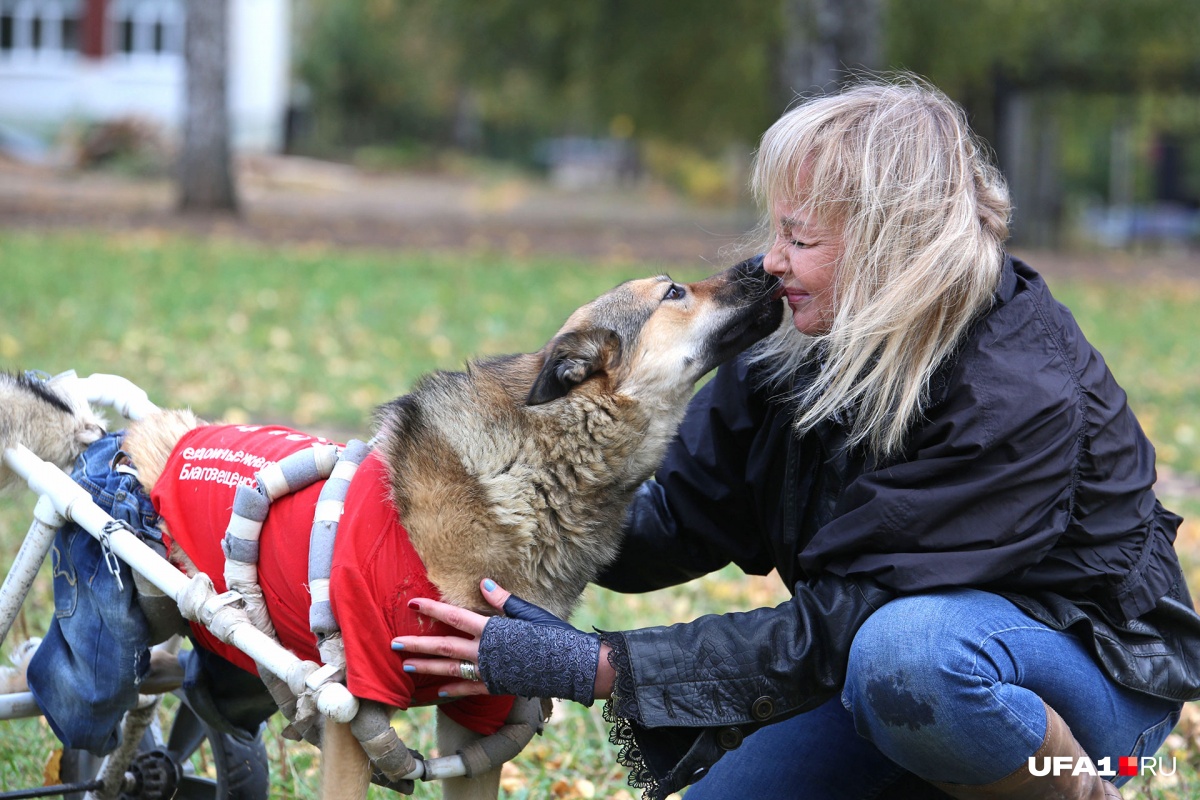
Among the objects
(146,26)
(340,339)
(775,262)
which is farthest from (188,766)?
(146,26)

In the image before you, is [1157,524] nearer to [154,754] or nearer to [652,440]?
[652,440]

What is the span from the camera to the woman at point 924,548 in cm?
242

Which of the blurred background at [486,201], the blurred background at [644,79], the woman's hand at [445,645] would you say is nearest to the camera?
the woman's hand at [445,645]

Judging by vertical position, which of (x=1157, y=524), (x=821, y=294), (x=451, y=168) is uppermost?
(x=821, y=294)

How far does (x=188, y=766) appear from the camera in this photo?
3236 mm

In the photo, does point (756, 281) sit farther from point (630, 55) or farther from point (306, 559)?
point (630, 55)

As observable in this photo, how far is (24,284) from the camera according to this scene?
985 cm

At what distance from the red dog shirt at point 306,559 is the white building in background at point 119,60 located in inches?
1255

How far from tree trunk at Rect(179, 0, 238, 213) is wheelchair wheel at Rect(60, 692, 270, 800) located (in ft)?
43.6

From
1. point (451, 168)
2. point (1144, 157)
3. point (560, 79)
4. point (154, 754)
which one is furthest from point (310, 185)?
point (1144, 157)

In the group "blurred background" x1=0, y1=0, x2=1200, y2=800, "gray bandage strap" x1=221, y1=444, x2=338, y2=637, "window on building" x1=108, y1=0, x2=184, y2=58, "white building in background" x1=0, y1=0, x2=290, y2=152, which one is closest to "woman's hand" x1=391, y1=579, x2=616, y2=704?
"gray bandage strap" x1=221, y1=444, x2=338, y2=637

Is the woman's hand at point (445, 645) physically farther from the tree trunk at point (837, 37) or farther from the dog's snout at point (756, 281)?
the tree trunk at point (837, 37)

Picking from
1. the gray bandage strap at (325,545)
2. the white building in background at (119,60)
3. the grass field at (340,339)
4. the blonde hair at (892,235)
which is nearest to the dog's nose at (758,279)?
the blonde hair at (892,235)

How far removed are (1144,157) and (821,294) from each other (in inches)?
1621
